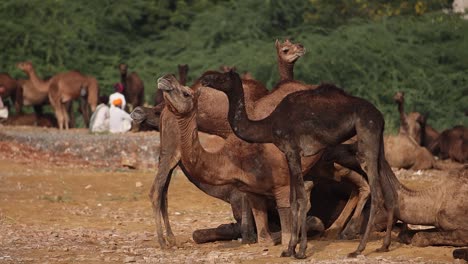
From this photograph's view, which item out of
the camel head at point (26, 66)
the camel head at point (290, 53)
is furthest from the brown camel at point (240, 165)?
the camel head at point (26, 66)

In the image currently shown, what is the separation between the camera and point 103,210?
18375mm

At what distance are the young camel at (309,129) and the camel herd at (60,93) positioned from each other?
874 inches

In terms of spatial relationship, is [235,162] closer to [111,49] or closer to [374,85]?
[374,85]

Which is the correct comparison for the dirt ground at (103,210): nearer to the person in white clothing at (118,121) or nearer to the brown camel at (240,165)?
the brown camel at (240,165)

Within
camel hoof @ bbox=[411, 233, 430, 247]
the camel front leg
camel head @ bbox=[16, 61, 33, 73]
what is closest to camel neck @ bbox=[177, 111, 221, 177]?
the camel front leg

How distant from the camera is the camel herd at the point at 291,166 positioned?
39.7ft

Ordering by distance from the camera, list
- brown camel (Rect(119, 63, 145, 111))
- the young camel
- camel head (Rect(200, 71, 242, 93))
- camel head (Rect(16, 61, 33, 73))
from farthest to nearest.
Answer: camel head (Rect(16, 61, 33, 73)) < brown camel (Rect(119, 63, 145, 111)) < camel head (Rect(200, 71, 242, 93)) < the young camel

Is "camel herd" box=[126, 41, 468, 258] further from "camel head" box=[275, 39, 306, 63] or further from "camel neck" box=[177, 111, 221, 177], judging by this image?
"camel head" box=[275, 39, 306, 63]

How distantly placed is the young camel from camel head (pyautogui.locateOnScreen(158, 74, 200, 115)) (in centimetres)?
23

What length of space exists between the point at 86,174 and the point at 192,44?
54.8ft

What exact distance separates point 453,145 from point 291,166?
56.0ft

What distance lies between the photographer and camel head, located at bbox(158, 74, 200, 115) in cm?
1203

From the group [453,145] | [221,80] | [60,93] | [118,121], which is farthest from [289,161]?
[60,93]

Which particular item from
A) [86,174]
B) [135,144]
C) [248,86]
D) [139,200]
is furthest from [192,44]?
[248,86]
